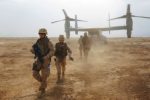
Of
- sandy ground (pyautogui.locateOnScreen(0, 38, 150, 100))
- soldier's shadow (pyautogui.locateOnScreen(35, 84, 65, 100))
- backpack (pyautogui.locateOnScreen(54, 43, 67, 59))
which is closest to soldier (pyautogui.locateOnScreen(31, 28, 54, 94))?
soldier's shadow (pyautogui.locateOnScreen(35, 84, 65, 100))

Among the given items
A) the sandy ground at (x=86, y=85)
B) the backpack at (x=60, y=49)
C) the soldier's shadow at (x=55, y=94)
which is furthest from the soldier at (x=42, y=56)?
the backpack at (x=60, y=49)

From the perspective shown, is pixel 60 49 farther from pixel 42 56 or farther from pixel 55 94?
pixel 55 94

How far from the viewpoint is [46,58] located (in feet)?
36.5

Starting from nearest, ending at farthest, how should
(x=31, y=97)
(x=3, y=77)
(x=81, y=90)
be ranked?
(x=31, y=97) < (x=81, y=90) < (x=3, y=77)

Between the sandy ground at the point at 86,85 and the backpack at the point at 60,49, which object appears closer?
the sandy ground at the point at 86,85

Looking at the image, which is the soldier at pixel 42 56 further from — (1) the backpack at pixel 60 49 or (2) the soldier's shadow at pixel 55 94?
(1) the backpack at pixel 60 49

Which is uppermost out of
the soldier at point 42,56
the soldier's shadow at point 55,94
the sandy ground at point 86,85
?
the soldier at point 42,56

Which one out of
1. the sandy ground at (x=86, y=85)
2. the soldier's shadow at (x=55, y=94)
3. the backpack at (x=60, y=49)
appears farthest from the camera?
the backpack at (x=60, y=49)

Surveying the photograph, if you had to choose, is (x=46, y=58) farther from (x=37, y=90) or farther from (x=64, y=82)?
(x=64, y=82)

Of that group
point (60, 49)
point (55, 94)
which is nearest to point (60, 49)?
point (60, 49)

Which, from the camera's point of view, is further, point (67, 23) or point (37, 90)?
point (67, 23)

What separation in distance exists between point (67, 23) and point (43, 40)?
50716mm

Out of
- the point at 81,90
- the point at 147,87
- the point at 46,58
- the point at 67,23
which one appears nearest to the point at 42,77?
the point at 46,58

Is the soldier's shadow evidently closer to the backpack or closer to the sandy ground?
the sandy ground
